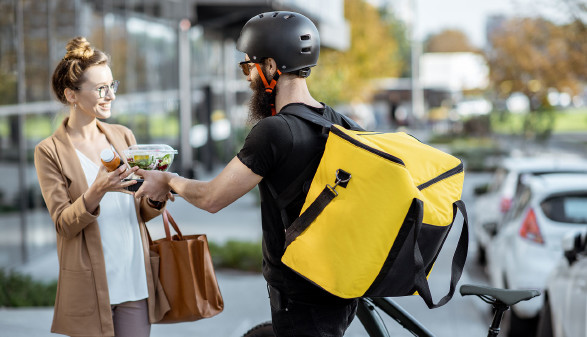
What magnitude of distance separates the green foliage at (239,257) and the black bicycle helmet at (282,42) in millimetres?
7339

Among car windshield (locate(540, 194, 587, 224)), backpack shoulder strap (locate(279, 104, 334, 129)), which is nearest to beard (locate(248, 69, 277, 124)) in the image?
backpack shoulder strap (locate(279, 104, 334, 129))

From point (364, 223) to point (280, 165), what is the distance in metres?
0.37

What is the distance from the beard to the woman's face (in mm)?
698

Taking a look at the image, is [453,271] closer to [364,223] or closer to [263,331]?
[364,223]

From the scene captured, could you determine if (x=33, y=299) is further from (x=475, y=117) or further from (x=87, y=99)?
(x=475, y=117)

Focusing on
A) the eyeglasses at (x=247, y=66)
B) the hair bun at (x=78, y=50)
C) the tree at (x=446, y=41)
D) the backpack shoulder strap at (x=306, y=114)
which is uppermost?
the tree at (x=446, y=41)

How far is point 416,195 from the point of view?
2914mm

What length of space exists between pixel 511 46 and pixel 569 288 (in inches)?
957

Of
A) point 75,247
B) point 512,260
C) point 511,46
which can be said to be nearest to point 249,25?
point 75,247

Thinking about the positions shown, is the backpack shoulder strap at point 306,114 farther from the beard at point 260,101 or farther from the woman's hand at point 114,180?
the woman's hand at point 114,180

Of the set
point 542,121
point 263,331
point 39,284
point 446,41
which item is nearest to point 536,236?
point 263,331

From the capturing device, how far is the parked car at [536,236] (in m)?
7.50

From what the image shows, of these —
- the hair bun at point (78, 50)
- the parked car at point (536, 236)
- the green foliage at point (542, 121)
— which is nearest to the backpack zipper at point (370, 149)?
the hair bun at point (78, 50)

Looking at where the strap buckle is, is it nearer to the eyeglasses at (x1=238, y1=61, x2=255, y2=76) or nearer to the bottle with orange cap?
the eyeglasses at (x1=238, y1=61, x2=255, y2=76)
